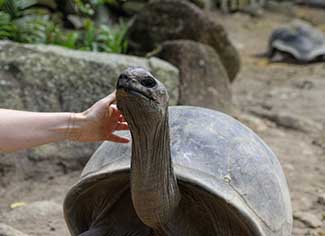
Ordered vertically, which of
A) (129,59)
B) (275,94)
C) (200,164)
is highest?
(200,164)

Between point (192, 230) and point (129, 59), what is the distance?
240 cm

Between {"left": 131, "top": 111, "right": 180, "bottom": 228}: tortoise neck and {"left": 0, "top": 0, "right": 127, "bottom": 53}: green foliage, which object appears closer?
{"left": 131, "top": 111, "right": 180, "bottom": 228}: tortoise neck

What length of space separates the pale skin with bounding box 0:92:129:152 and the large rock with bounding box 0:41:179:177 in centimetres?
174

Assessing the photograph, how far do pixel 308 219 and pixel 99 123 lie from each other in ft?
5.08

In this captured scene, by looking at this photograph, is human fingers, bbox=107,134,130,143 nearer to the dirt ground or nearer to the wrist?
the wrist

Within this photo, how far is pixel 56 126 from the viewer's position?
97.3 inches

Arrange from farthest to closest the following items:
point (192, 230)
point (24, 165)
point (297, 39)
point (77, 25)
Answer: point (297, 39)
point (77, 25)
point (24, 165)
point (192, 230)

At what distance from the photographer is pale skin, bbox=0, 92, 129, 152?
2.43 metres

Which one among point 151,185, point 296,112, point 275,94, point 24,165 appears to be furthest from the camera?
point 275,94

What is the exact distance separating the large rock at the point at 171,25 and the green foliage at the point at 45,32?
0.54 feet

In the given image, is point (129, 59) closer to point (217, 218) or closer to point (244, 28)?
point (217, 218)

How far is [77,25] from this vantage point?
23.9ft

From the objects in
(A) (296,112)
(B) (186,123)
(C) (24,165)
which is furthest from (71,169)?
(A) (296,112)

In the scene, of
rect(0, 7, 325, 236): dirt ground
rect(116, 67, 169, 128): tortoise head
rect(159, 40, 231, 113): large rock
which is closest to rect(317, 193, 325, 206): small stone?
rect(0, 7, 325, 236): dirt ground
